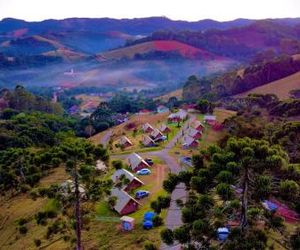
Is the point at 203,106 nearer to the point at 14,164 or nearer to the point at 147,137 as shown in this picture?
the point at 147,137

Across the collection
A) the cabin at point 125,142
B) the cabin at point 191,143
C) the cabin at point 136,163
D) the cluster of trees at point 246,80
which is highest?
the cabin at point 136,163

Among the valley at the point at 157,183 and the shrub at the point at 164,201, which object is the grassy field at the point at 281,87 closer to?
the valley at the point at 157,183

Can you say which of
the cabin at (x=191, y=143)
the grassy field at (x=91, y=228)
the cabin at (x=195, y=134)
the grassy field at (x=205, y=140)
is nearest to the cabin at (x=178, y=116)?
the grassy field at (x=205, y=140)

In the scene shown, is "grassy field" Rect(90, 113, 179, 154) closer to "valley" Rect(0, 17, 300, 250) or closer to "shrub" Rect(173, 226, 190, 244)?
"valley" Rect(0, 17, 300, 250)

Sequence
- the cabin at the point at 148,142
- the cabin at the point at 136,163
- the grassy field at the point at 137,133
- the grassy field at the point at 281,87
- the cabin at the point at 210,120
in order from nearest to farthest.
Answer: the cabin at the point at 136,163 → the grassy field at the point at 137,133 → the cabin at the point at 148,142 → the cabin at the point at 210,120 → the grassy field at the point at 281,87

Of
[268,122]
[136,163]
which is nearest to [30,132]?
[136,163]

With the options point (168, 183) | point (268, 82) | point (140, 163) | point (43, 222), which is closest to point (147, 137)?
point (140, 163)
